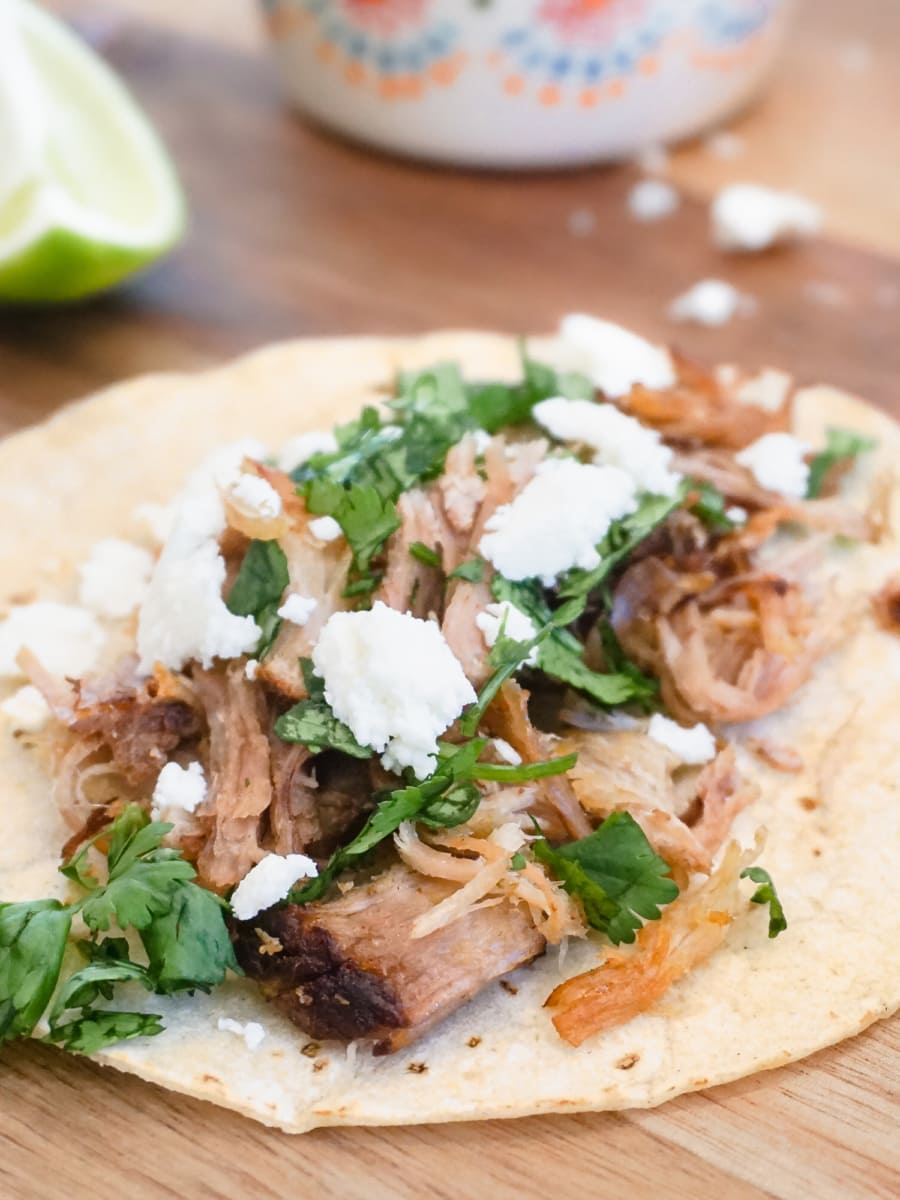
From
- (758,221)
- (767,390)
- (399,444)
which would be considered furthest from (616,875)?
(758,221)

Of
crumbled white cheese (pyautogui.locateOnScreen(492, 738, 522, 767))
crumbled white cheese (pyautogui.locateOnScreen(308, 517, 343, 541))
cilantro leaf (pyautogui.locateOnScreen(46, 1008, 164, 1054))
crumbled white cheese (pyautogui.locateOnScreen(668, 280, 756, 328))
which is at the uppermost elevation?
crumbled white cheese (pyautogui.locateOnScreen(308, 517, 343, 541))

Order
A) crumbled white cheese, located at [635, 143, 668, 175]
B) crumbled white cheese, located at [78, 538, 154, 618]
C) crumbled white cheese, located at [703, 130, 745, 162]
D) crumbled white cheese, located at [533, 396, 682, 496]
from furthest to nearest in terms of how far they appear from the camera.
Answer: crumbled white cheese, located at [703, 130, 745, 162] → crumbled white cheese, located at [635, 143, 668, 175] → crumbled white cheese, located at [78, 538, 154, 618] → crumbled white cheese, located at [533, 396, 682, 496]

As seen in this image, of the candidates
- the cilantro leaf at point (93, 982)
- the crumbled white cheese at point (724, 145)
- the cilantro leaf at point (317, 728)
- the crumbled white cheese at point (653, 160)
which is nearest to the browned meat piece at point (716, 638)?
the cilantro leaf at point (317, 728)

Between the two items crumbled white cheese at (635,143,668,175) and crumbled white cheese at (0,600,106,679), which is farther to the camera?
crumbled white cheese at (635,143,668,175)

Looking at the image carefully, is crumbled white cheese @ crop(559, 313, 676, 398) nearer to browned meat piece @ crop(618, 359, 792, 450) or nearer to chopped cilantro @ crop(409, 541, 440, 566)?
browned meat piece @ crop(618, 359, 792, 450)

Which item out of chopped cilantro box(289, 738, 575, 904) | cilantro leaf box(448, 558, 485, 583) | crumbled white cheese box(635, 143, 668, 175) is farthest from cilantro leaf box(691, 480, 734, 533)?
crumbled white cheese box(635, 143, 668, 175)

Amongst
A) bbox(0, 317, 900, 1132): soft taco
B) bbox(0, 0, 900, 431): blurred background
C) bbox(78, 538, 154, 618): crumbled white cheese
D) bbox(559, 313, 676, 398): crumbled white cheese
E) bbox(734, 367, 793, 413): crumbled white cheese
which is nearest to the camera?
bbox(0, 317, 900, 1132): soft taco

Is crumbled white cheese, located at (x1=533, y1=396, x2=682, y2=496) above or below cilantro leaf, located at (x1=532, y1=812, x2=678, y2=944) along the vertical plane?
above
